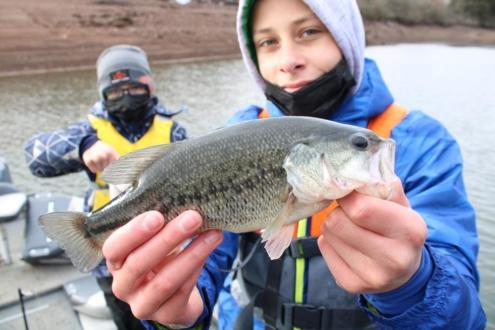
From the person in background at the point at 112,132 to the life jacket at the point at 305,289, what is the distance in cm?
187

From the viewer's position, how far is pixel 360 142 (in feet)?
5.88

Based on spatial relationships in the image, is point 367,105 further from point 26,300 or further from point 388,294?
point 26,300

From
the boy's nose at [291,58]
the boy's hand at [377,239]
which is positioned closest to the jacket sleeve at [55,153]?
the boy's nose at [291,58]

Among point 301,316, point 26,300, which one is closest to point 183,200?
point 301,316

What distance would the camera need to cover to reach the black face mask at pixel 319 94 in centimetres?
256

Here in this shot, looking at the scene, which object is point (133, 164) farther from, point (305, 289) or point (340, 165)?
point (305, 289)

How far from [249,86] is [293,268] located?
22.0 metres

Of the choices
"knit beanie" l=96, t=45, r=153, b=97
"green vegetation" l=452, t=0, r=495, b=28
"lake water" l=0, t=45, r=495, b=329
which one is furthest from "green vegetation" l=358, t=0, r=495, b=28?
"knit beanie" l=96, t=45, r=153, b=97

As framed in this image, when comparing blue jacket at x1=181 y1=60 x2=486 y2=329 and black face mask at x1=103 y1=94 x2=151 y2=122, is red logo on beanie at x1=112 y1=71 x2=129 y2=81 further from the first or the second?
blue jacket at x1=181 y1=60 x2=486 y2=329

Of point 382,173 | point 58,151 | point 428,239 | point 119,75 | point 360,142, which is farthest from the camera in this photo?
point 119,75

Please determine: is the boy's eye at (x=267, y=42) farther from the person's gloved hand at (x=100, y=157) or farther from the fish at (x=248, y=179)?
the person's gloved hand at (x=100, y=157)

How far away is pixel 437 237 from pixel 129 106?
3306 millimetres

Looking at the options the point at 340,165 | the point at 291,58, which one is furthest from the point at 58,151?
the point at 340,165

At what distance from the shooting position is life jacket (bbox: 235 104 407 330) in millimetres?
2545
